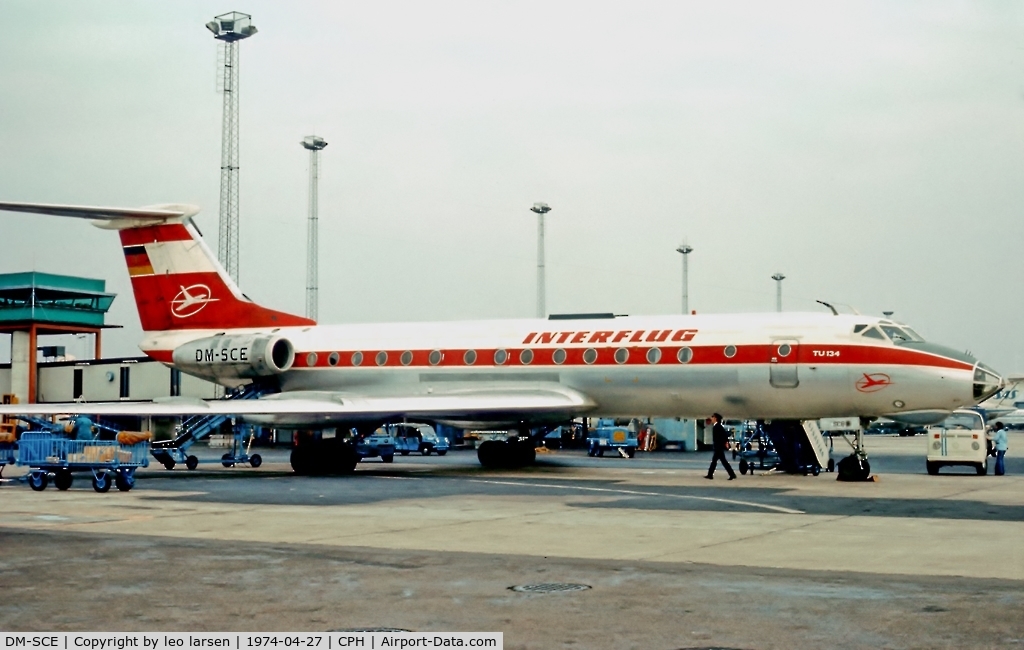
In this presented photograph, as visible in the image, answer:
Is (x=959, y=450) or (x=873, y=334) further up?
(x=873, y=334)

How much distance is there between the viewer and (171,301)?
33406 mm

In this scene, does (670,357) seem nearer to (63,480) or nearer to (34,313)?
(63,480)

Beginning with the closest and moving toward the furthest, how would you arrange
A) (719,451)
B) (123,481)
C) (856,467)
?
(123,481) < (856,467) < (719,451)

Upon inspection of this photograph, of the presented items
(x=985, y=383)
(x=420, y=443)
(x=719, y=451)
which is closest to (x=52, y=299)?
(x=420, y=443)

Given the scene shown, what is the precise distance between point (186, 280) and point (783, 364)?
17.1m

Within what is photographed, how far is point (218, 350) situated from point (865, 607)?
25382mm

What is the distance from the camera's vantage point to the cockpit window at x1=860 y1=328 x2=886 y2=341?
25078mm

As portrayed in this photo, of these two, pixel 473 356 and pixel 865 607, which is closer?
pixel 865 607

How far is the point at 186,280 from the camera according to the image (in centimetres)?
3316

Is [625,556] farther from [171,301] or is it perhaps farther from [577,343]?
[171,301]

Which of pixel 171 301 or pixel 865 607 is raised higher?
pixel 171 301

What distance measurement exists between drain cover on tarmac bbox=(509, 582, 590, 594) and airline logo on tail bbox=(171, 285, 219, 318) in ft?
81.6

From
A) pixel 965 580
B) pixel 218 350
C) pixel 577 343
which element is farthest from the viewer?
pixel 218 350

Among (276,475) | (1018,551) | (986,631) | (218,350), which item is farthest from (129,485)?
(986,631)
